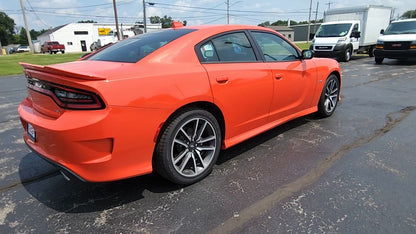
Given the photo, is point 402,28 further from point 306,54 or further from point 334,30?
point 306,54

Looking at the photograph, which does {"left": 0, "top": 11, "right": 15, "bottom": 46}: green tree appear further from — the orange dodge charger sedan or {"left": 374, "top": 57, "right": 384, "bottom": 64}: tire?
Result: the orange dodge charger sedan

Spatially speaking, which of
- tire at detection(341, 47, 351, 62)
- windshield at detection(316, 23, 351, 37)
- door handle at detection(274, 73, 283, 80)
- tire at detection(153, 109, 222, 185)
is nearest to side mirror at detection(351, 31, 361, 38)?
windshield at detection(316, 23, 351, 37)

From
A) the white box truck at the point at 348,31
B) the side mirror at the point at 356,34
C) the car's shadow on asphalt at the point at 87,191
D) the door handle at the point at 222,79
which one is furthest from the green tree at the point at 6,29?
the door handle at the point at 222,79

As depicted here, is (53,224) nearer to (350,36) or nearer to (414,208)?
(414,208)

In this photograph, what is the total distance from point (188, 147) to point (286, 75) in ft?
5.44

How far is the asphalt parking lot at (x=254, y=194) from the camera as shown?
7.01 feet

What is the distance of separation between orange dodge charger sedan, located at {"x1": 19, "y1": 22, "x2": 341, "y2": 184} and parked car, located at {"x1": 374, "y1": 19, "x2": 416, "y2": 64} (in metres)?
11.0

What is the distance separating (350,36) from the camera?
14.2 m

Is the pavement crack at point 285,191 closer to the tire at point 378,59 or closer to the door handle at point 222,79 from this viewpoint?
the door handle at point 222,79

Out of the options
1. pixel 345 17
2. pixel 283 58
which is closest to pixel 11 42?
pixel 345 17

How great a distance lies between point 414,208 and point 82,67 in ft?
9.96

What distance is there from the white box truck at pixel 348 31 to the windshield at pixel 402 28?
1801 millimetres

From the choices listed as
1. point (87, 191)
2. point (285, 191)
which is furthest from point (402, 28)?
point (87, 191)

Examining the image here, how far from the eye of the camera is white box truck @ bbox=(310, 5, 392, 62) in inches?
549
